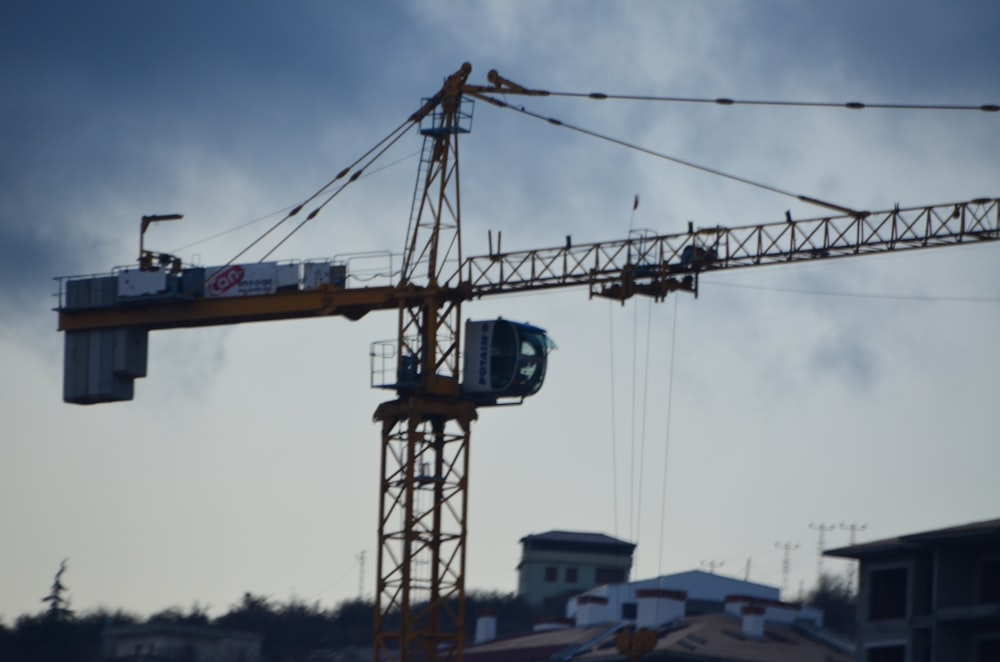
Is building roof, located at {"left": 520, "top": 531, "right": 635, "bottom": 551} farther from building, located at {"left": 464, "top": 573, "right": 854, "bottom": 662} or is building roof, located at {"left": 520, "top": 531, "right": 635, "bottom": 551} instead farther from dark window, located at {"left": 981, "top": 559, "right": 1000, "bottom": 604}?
dark window, located at {"left": 981, "top": 559, "right": 1000, "bottom": 604}

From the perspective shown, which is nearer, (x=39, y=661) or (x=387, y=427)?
A: (x=387, y=427)

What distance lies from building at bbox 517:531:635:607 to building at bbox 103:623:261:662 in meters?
23.5

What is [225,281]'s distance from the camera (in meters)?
74.4

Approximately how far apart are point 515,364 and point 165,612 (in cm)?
5379

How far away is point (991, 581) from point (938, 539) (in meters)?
2.05

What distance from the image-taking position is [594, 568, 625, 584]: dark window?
414ft

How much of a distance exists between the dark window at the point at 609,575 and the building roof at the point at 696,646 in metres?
31.1

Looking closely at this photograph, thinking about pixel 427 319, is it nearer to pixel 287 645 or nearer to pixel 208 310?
pixel 208 310

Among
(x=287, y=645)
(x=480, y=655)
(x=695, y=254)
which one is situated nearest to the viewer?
(x=695, y=254)

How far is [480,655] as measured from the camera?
95.0 m

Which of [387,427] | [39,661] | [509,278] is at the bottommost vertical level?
[39,661]

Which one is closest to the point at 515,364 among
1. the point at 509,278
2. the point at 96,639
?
the point at 509,278

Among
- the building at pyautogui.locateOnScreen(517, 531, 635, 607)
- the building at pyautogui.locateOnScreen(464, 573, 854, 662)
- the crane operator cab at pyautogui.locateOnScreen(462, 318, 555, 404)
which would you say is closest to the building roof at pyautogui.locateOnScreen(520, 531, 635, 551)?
the building at pyautogui.locateOnScreen(517, 531, 635, 607)

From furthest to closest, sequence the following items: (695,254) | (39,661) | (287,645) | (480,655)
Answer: (287,645)
(39,661)
(480,655)
(695,254)
